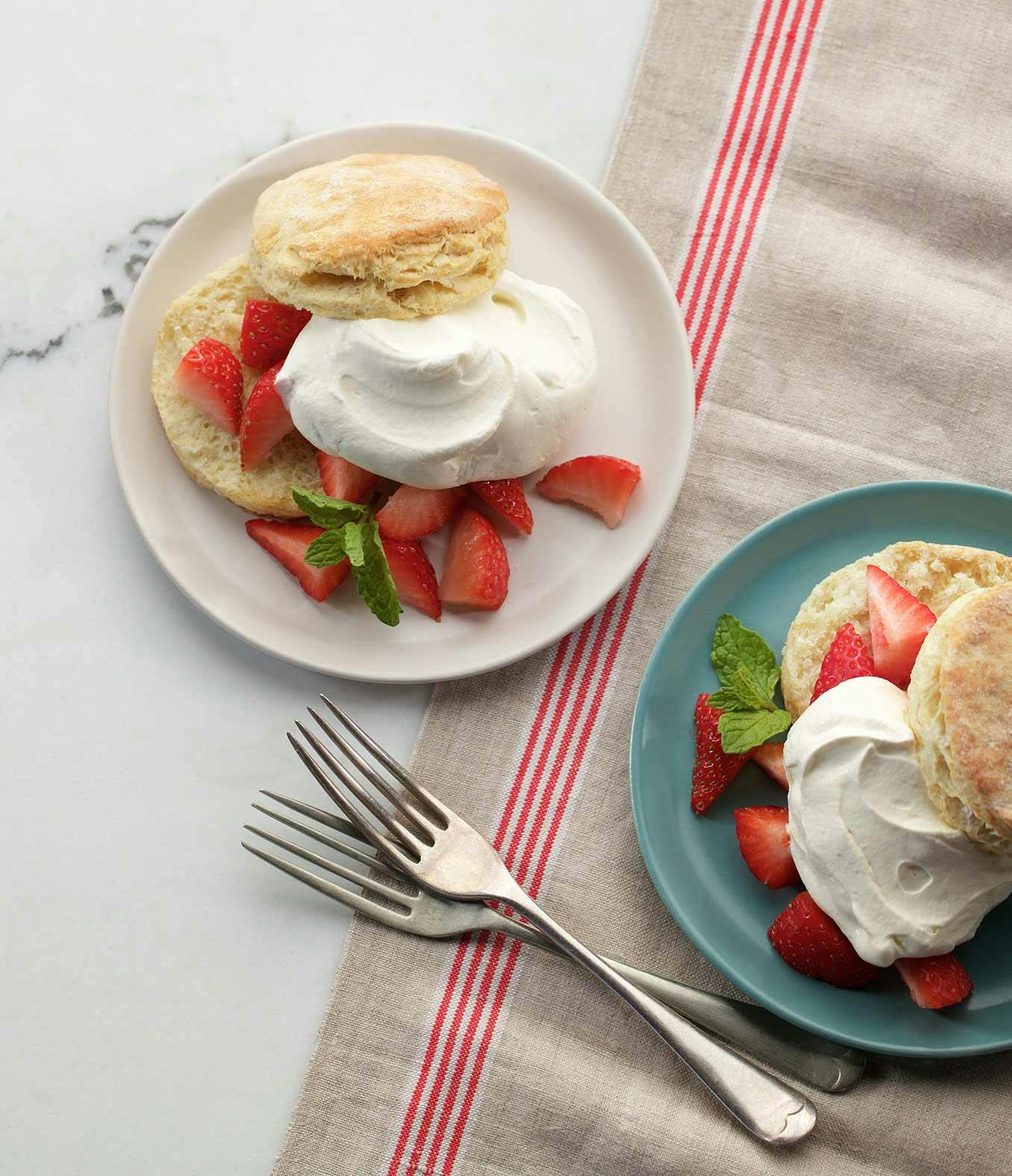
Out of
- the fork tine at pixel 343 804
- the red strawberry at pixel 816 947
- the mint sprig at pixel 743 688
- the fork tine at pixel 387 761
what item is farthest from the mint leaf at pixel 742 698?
the fork tine at pixel 343 804

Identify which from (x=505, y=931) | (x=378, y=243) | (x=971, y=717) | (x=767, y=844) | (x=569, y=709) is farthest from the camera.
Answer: (x=569, y=709)

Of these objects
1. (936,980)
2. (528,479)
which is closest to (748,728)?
(936,980)

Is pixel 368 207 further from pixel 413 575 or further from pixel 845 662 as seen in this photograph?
pixel 845 662

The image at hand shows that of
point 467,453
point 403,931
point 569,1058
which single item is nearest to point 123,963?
point 403,931

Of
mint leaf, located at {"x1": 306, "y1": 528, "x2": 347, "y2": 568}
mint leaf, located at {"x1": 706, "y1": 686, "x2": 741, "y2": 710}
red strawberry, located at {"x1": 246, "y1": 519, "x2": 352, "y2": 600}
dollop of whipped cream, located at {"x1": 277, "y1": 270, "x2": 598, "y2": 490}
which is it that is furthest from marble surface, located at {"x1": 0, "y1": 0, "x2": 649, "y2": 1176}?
mint leaf, located at {"x1": 706, "y1": 686, "x2": 741, "y2": 710}

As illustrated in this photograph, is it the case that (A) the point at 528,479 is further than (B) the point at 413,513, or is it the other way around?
(A) the point at 528,479

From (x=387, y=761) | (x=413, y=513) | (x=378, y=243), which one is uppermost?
(x=378, y=243)

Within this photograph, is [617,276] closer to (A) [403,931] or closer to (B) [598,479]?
(B) [598,479]
